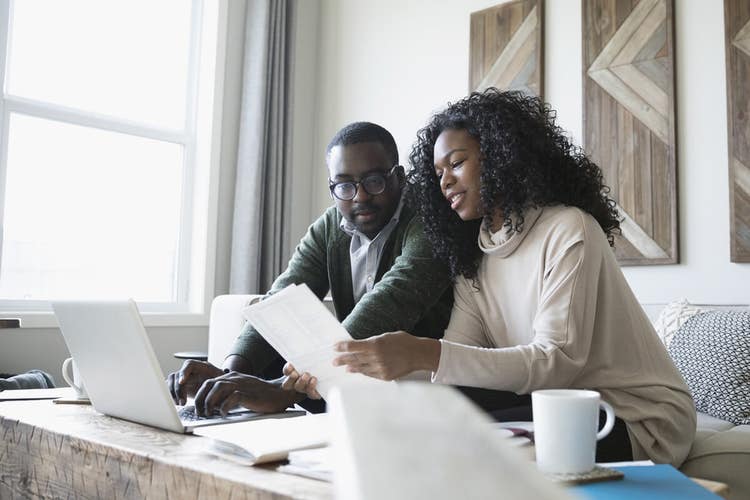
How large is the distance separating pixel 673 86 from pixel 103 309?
2.28 meters

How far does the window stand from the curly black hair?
2.13 metres

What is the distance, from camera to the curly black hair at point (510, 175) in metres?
1.43

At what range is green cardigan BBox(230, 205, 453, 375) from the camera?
4.97 ft

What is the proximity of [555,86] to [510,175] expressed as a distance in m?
1.78

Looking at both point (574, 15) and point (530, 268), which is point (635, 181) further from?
point (530, 268)

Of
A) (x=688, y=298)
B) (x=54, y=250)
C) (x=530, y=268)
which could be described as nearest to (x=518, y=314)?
(x=530, y=268)

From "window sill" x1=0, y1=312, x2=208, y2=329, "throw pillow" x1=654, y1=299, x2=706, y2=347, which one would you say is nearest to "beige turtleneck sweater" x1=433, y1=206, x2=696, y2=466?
"throw pillow" x1=654, y1=299, x2=706, y2=347

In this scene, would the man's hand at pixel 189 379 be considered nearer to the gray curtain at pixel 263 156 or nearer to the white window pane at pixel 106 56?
the gray curtain at pixel 263 156

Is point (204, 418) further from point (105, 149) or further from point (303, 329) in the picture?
point (105, 149)

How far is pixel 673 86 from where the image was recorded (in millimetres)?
2648

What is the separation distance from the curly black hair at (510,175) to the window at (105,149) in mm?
2129

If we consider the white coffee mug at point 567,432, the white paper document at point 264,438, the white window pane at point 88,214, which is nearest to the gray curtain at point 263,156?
the white window pane at point 88,214

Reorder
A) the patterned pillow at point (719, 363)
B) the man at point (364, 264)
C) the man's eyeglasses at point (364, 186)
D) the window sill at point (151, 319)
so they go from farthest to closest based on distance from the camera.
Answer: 1. the window sill at point (151, 319)
2. the patterned pillow at point (719, 363)
3. the man's eyeglasses at point (364, 186)
4. the man at point (364, 264)

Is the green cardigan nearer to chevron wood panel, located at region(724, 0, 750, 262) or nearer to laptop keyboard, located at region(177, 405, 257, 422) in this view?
laptop keyboard, located at region(177, 405, 257, 422)
